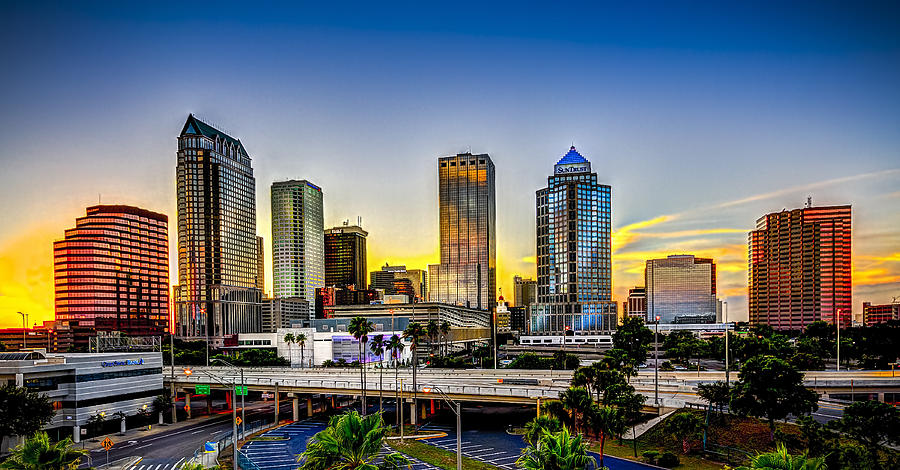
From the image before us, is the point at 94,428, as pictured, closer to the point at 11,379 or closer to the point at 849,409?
the point at 11,379

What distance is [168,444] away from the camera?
257ft

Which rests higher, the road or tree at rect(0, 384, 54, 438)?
tree at rect(0, 384, 54, 438)

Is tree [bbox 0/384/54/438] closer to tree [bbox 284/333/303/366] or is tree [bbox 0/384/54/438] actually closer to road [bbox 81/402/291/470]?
road [bbox 81/402/291/470]

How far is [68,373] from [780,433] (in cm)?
Result: 9560

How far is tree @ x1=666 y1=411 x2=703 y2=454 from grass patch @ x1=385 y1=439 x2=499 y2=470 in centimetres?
2255

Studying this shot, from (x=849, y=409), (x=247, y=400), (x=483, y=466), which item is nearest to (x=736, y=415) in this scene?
(x=849, y=409)

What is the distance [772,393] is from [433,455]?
39.1m

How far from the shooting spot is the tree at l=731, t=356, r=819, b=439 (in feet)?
199

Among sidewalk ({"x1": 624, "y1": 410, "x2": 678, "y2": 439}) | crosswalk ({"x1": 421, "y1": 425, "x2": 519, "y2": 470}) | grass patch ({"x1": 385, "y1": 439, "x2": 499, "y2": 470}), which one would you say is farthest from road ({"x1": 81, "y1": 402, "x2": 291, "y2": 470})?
sidewalk ({"x1": 624, "y1": 410, "x2": 678, "y2": 439})

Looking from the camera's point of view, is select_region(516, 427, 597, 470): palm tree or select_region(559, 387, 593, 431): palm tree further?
select_region(559, 387, 593, 431): palm tree

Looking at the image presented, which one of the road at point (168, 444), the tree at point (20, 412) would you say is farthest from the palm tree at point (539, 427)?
the tree at point (20, 412)

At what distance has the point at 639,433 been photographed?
72.0m

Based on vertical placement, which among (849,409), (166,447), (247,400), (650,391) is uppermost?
(849,409)

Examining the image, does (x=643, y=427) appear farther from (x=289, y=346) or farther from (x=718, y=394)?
(x=289, y=346)
